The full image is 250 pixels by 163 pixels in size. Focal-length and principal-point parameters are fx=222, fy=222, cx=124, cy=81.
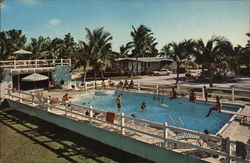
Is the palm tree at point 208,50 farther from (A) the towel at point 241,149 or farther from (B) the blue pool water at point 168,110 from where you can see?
(A) the towel at point 241,149

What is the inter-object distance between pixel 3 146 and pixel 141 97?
11042 mm

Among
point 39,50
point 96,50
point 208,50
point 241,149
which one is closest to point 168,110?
point 208,50

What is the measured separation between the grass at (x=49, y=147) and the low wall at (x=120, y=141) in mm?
380

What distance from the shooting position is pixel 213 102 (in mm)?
14320

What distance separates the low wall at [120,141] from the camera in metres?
7.25

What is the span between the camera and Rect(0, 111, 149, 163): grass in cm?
871

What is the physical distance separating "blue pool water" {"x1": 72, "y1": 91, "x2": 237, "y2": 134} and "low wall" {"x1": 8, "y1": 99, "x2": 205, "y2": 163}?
346 centimetres

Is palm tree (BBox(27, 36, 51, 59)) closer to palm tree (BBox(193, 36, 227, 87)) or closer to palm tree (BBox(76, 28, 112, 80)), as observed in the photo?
palm tree (BBox(76, 28, 112, 80))

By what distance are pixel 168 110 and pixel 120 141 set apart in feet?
25.7

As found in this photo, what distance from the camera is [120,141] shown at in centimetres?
876

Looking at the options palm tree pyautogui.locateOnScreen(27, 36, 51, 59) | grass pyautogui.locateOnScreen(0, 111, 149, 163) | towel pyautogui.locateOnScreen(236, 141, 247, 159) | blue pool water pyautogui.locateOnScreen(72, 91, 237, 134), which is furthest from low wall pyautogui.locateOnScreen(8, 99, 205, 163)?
palm tree pyautogui.locateOnScreen(27, 36, 51, 59)

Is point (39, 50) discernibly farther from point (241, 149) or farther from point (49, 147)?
point (241, 149)

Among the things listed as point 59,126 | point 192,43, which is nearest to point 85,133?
point 59,126

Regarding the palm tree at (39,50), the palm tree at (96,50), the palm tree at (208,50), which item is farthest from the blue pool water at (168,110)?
the palm tree at (39,50)
